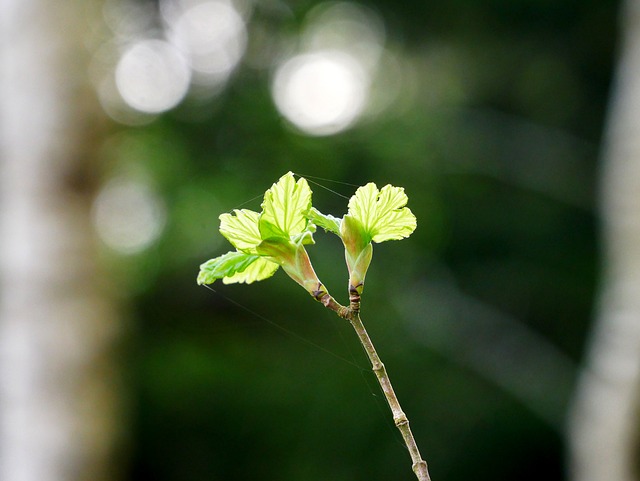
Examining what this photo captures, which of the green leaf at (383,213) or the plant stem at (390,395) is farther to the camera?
the green leaf at (383,213)

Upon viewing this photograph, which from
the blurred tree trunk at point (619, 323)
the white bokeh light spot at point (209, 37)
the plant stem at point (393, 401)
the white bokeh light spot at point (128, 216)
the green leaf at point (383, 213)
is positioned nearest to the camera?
the plant stem at point (393, 401)

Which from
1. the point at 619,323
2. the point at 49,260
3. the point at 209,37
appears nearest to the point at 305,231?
the point at 49,260

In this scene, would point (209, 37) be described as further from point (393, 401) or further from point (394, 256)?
point (393, 401)

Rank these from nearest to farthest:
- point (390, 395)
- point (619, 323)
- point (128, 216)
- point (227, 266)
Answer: point (390, 395) → point (227, 266) → point (619, 323) → point (128, 216)

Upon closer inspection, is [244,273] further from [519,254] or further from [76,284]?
[519,254]

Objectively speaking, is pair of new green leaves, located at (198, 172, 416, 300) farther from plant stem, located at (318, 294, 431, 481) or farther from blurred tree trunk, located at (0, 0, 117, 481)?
blurred tree trunk, located at (0, 0, 117, 481)

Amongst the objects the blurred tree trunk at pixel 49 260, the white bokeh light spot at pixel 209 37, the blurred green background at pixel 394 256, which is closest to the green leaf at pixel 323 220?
the blurred tree trunk at pixel 49 260

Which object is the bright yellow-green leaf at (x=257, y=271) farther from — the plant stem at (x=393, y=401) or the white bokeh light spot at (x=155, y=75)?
the white bokeh light spot at (x=155, y=75)
